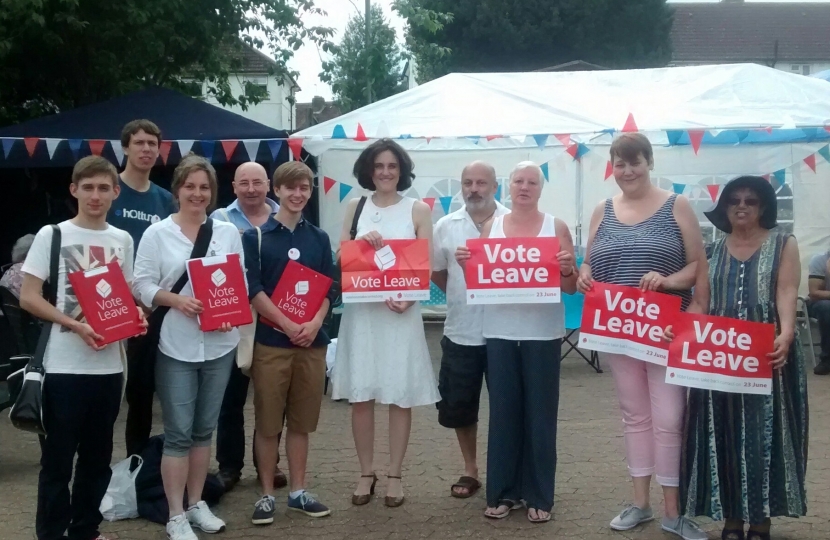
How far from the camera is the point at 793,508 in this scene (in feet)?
12.8

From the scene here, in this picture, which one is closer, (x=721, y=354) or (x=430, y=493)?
(x=721, y=354)

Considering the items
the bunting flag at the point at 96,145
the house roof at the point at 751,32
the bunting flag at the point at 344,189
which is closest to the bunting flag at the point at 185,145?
the bunting flag at the point at 96,145

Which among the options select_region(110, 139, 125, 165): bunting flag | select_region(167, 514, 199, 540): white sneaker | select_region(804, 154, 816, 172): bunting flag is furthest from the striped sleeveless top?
select_region(804, 154, 816, 172): bunting flag

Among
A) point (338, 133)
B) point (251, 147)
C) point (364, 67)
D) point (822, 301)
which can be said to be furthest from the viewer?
point (364, 67)

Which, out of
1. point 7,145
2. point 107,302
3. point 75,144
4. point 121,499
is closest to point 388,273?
point 107,302

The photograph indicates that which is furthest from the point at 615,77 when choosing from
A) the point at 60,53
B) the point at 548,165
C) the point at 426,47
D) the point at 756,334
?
the point at 426,47

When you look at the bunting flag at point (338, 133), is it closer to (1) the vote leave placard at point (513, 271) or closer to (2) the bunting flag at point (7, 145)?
(2) the bunting flag at point (7, 145)

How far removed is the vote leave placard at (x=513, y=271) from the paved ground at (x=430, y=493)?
118cm

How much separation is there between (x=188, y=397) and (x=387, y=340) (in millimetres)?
1091

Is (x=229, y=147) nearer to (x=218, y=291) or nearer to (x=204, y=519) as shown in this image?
(x=218, y=291)

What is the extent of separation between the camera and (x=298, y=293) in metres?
4.40

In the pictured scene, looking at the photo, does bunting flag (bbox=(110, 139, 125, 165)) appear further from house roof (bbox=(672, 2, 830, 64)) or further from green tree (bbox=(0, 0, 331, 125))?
house roof (bbox=(672, 2, 830, 64))

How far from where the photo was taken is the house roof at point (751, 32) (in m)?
47.7

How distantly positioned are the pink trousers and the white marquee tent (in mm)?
5544
